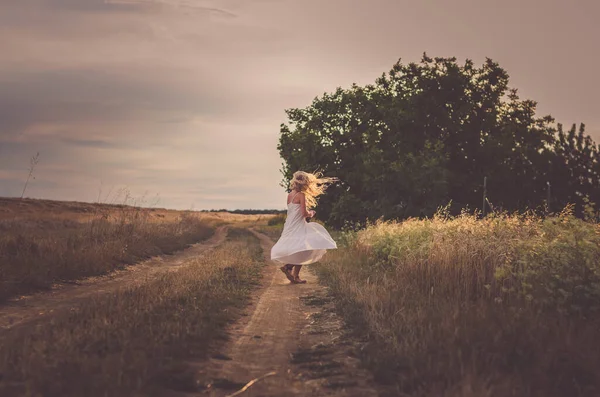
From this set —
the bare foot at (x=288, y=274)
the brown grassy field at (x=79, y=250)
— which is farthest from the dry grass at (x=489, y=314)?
the brown grassy field at (x=79, y=250)

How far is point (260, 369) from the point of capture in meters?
5.55

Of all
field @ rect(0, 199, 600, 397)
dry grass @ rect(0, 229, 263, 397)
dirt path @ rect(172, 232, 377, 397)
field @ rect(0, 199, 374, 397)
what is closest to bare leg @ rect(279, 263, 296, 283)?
field @ rect(0, 199, 374, 397)

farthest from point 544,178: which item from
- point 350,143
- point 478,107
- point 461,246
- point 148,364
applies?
point 148,364

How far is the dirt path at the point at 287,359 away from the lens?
16.3 feet

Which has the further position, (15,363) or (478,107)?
(478,107)

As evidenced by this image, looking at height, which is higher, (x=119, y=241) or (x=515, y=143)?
(x=515, y=143)

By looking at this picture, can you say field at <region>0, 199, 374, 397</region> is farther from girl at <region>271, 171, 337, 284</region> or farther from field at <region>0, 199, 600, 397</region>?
girl at <region>271, 171, 337, 284</region>

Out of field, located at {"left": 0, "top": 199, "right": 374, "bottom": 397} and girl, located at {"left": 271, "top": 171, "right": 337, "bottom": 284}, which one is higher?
girl, located at {"left": 271, "top": 171, "right": 337, "bottom": 284}

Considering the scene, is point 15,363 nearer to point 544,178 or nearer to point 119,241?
point 119,241

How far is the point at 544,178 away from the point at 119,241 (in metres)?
33.0

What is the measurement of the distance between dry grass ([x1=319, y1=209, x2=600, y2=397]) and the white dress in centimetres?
103

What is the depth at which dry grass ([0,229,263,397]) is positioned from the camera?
4.62m

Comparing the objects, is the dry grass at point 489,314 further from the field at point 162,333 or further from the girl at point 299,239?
the girl at point 299,239

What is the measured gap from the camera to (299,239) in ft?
44.0
